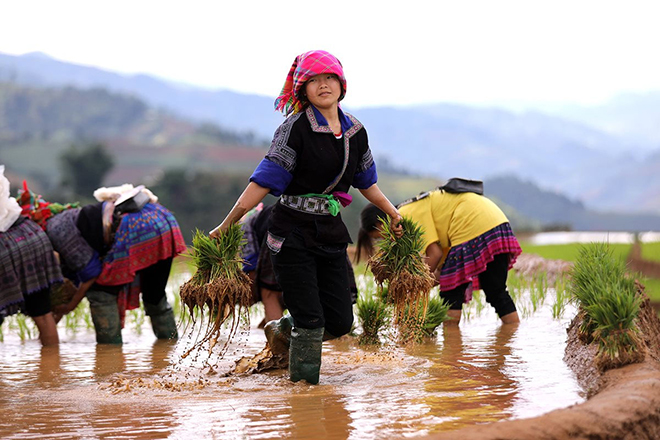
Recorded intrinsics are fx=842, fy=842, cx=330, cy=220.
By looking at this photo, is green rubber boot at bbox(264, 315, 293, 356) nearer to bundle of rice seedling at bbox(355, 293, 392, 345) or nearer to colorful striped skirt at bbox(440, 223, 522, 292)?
bundle of rice seedling at bbox(355, 293, 392, 345)

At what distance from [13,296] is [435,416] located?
3693 mm

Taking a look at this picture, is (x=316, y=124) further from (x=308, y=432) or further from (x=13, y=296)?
(x=13, y=296)

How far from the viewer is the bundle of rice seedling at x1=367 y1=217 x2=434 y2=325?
4750 mm

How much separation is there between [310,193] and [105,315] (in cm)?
293

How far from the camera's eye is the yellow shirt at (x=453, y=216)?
6.34 m

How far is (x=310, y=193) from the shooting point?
14.1 ft

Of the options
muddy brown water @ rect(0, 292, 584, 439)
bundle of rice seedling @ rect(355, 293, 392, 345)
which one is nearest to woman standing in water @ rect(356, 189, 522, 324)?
muddy brown water @ rect(0, 292, 584, 439)

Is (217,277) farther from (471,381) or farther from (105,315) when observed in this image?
(105,315)

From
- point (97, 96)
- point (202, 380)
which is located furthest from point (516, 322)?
point (97, 96)

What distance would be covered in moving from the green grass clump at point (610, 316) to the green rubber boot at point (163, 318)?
3.43m

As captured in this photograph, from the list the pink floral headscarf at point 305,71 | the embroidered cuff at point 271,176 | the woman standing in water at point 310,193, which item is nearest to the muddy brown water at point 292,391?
the woman standing in water at point 310,193

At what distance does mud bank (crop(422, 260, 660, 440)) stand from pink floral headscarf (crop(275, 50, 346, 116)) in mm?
1964

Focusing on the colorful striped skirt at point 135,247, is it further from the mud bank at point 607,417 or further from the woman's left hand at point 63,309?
the mud bank at point 607,417

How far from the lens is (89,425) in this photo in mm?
3703
